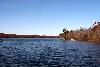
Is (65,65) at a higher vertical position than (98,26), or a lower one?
lower

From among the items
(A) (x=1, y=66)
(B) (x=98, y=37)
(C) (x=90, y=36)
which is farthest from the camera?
(C) (x=90, y=36)

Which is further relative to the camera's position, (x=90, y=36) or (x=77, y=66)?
(x=90, y=36)

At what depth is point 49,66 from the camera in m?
39.9

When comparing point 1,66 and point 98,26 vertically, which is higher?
point 98,26

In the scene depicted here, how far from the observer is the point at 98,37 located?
16662cm

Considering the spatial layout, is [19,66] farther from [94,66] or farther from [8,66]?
[94,66]

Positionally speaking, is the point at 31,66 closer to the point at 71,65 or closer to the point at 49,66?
the point at 49,66

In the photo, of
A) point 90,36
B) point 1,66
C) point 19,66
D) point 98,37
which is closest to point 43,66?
point 19,66

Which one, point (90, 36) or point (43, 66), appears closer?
point (43, 66)

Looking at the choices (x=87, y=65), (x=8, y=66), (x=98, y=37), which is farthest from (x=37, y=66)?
(x=98, y=37)

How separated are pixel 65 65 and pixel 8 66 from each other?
9.96m

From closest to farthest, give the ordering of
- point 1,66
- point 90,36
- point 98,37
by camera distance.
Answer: point 1,66, point 98,37, point 90,36

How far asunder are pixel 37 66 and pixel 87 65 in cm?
905

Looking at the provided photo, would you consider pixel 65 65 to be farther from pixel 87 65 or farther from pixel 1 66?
pixel 1 66
